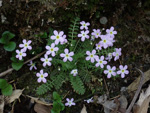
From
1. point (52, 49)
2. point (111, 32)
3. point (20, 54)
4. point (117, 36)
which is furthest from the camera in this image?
point (117, 36)

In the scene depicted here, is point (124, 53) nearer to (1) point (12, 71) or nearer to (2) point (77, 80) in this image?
(2) point (77, 80)

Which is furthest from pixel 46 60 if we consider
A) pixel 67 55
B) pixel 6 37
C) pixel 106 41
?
pixel 106 41

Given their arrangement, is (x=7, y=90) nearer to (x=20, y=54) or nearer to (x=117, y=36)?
(x=20, y=54)

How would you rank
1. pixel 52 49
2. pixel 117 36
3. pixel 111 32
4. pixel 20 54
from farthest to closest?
1. pixel 117 36
2. pixel 111 32
3. pixel 20 54
4. pixel 52 49

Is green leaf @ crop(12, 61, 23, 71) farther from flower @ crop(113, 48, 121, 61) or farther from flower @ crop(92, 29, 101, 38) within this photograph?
flower @ crop(113, 48, 121, 61)

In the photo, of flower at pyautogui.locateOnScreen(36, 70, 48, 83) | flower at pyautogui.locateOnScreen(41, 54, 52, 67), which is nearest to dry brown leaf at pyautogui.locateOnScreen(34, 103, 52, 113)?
flower at pyautogui.locateOnScreen(36, 70, 48, 83)

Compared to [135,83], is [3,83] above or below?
below
